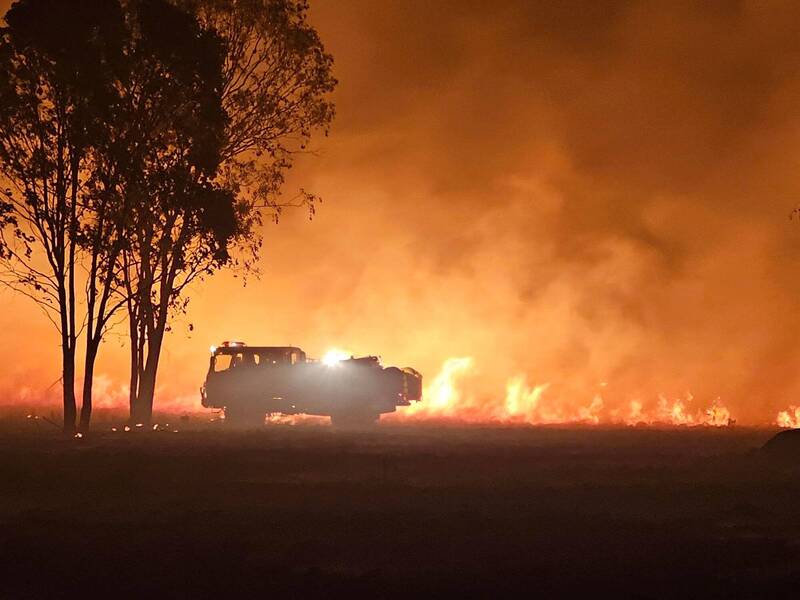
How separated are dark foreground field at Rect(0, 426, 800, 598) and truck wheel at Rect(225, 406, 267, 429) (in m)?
17.8

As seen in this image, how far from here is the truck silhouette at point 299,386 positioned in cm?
4391

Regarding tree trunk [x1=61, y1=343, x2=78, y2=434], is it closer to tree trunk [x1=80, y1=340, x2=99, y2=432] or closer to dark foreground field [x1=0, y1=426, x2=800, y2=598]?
tree trunk [x1=80, y1=340, x2=99, y2=432]

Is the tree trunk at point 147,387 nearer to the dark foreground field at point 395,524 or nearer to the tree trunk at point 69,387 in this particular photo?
the tree trunk at point 69,387

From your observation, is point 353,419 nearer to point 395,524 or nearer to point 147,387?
point 147,387

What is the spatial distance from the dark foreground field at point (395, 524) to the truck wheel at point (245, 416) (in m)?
17.8

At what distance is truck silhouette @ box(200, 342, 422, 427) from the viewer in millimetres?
43906

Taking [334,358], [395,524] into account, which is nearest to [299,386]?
[334,358]

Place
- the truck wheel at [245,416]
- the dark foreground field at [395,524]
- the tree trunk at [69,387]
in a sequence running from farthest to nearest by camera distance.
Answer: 1. the truck wheel at [245,416]
2. the tree trunk at [69,387]
3. the dark foreground field at [395,524]

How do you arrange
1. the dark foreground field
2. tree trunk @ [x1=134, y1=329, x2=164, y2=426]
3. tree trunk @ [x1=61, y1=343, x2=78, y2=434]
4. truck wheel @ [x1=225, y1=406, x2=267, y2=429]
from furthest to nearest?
truck wheel @ [x1=225, y1=406, x2=267, y2=429] → tree trunk @ [x1=134, y1=329, x2=164, y2=426] → tree trunk @ [x1=61, y1=343, x2=78, y2=434] → the dark foreground field

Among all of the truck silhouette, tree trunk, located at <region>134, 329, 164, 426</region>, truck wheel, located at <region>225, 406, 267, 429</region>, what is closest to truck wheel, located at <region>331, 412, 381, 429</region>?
the truck silhouette

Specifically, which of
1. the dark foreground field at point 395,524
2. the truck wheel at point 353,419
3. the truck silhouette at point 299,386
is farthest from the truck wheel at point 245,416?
the dark foreground field at point 395,524

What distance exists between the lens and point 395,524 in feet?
45.9

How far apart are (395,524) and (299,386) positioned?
30.4 meters

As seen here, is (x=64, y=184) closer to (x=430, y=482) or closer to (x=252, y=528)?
(x=430, y=482)
